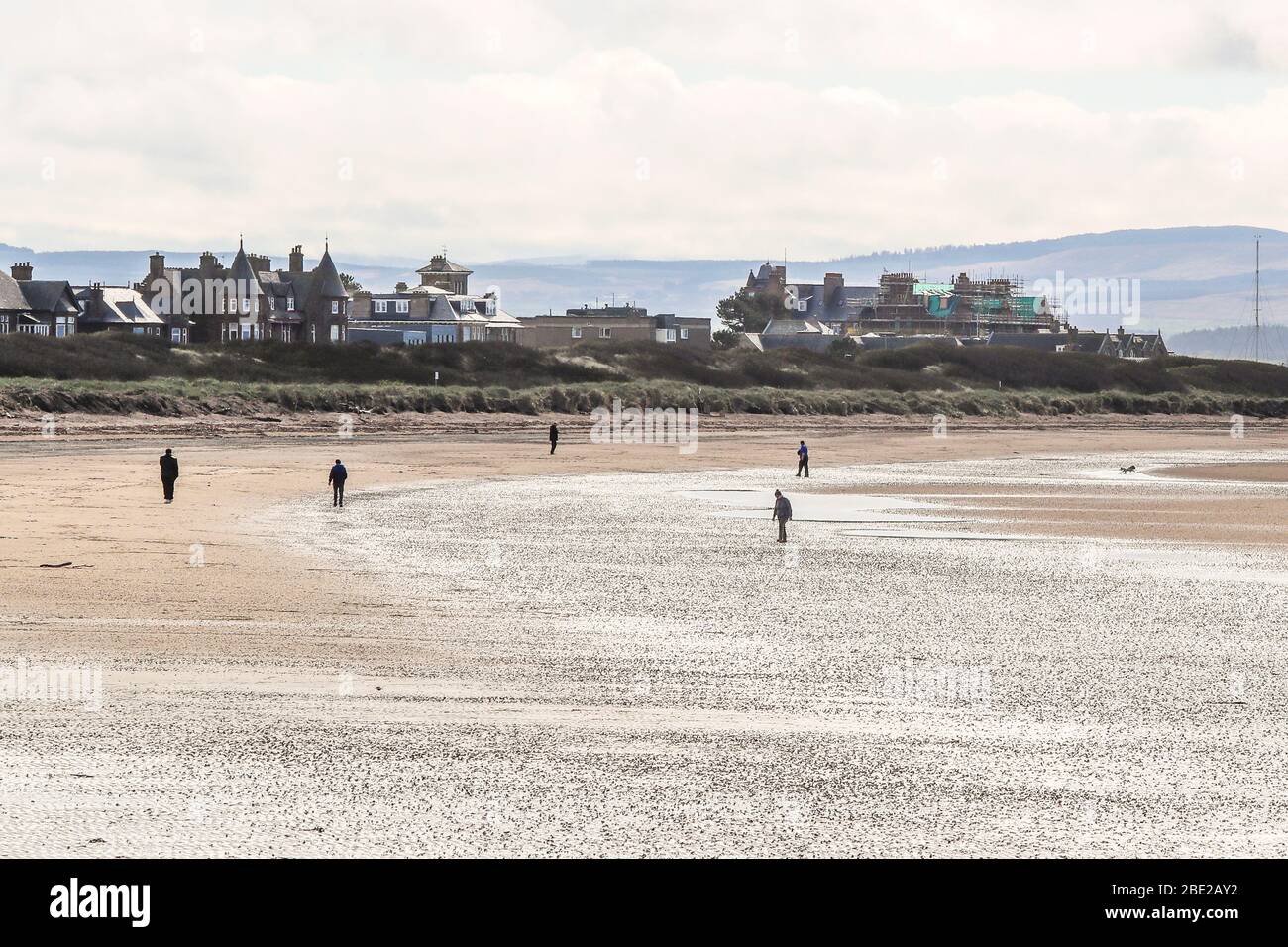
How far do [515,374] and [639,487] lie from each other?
58165mm

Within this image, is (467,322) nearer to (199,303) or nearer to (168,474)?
(199,303)

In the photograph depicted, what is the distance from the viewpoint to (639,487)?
45.7 m

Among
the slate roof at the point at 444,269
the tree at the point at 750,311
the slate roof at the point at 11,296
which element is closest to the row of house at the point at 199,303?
the slate roof at the point at 11,296

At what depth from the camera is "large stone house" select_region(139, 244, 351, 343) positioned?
120 m

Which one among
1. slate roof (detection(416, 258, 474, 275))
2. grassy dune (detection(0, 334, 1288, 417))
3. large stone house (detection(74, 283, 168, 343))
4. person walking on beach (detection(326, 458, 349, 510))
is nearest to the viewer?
person walking on beach (detection(326, 458, 349, 510))

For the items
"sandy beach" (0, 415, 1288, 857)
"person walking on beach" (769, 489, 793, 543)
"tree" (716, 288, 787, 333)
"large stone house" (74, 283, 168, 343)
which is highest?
"tree" (716, 288, 787, 333)

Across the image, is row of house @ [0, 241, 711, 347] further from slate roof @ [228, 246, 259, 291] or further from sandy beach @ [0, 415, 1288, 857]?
sandy beach @ [0, 415, 1288, 857]

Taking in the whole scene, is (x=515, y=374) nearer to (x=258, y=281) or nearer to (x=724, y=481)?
(x=258, y=281)

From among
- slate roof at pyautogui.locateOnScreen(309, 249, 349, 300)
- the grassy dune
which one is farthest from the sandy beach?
slate roof at pyautogui.locateOnScreen(309, 249, 349, 300)

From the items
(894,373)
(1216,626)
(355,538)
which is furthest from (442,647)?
(894,373)

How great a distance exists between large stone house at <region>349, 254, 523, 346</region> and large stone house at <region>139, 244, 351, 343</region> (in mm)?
7260

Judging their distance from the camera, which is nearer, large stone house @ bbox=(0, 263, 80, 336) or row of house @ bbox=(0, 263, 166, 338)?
large stone house @ bbox=(0, 263, 80, 336)

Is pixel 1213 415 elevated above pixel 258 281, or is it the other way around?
pixel 258 281

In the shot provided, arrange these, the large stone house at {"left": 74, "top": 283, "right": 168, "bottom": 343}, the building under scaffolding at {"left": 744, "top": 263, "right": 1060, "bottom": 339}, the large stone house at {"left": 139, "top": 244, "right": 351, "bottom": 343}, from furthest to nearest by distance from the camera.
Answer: the building under scaffolding at {"left": 744, "top": 263, "right": 1060, "bottom": 339} < the large stone house at {"left": 139, "top": 244, "right": 351, "bottom": 343} < the large stone house at {"left": 74, "top": 283, "right": 168, "bottom": 343}
